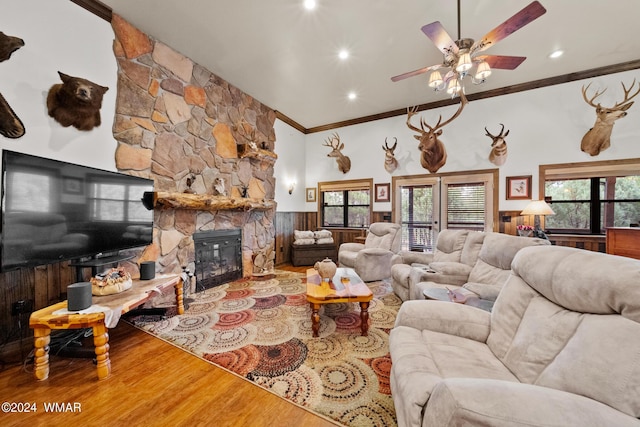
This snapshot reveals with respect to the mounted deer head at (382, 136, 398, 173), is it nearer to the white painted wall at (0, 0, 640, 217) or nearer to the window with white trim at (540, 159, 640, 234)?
the white painted wall at (0, 0, 640, 217)

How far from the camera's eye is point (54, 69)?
2244 millimetres

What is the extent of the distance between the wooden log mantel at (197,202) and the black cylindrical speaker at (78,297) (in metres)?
1.24

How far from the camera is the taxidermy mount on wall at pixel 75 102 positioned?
223 centimetres

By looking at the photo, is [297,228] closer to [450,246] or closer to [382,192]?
[382,192]

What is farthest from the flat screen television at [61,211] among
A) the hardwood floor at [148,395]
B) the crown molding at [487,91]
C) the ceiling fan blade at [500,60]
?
the ceiling fan blade at [500,60]

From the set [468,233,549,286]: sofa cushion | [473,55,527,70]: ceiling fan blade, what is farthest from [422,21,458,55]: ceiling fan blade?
[468,233,549,286]: sofa cushion

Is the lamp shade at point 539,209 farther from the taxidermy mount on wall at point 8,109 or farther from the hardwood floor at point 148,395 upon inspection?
the taxidermy mount on wall at point 8,109

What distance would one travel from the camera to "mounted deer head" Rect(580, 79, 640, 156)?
11.0 feet

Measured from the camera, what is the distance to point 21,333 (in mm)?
2053

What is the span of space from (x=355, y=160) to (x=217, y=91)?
3.19m

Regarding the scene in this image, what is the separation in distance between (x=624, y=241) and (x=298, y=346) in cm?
417

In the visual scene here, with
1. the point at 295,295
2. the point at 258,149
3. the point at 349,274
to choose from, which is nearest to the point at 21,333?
the point at 295,295

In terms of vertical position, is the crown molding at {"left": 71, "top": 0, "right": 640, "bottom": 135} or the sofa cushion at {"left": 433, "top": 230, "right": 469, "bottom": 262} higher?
the crown molding at {"left": 71, "top": 0, "right": 640, "bottom": 135}

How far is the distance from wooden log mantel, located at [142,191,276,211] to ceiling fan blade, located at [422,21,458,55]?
3237 mm
